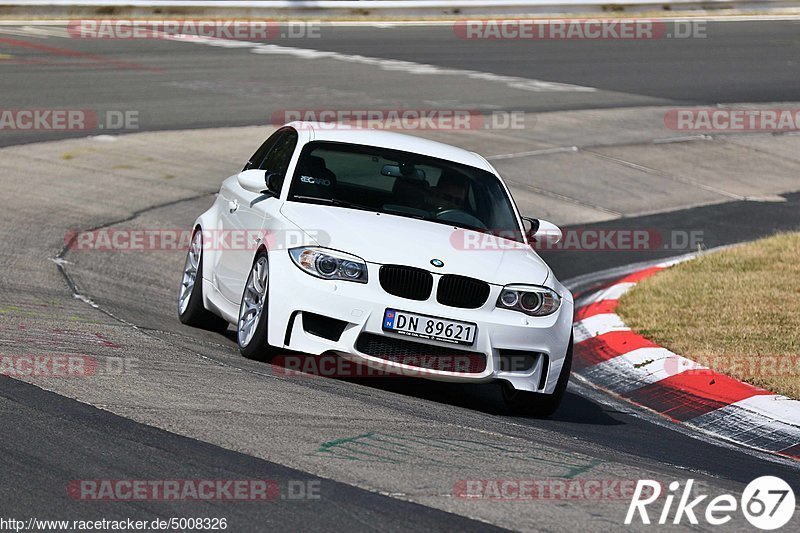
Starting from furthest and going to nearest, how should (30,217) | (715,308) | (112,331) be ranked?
1. (30,217)
2. (715,308)
3. (112,331)

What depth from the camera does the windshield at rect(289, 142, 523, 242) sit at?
8.70 metres

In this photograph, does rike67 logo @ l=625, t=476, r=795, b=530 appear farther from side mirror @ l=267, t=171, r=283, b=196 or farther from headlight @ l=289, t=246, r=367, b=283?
side mirror @ l=267, t=171, r=283, b=196

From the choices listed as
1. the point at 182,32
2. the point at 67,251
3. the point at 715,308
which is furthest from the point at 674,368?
the point at 182,32

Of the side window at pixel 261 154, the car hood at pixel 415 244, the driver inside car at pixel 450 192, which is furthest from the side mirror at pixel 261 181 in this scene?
the driver inside car at pixel 450 192

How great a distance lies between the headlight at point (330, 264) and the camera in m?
7.68

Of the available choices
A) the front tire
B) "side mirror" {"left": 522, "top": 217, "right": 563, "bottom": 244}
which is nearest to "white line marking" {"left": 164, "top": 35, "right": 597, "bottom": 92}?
"side mirror" {"left": 522, "top": 217, "right": 563, "bottom": 244}

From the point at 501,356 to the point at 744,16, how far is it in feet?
99.6

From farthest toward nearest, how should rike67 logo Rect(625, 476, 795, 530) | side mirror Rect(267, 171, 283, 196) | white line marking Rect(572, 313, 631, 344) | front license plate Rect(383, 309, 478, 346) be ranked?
white line marking Rect(572, 313, 631, 344) → side mirror Rect(267, 171, 283, 196) → front license plate Rect(383, 309, 478, 346) → rike67 logo Rect(625, 476, 795, 530)

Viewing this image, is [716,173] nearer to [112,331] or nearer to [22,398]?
[112,331]

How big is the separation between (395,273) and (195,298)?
2304mm

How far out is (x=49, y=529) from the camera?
477cm

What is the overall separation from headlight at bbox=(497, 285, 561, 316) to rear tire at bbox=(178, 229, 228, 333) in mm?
2396

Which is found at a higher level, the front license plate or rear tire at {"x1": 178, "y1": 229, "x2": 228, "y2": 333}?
the front license plate

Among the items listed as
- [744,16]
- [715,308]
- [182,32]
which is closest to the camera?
[715,308]
